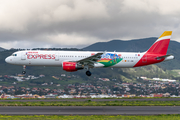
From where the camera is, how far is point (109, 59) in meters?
53.0

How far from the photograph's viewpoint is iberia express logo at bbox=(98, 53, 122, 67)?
52.8 m

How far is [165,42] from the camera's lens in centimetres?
5812

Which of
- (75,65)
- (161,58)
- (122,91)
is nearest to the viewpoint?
(75,65)

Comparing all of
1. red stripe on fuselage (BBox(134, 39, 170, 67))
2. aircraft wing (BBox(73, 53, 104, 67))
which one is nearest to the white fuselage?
aircraft wing (BBox(73, 53, 104, 67))

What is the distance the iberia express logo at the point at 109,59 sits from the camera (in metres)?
52.8

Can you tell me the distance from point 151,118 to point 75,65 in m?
23.6

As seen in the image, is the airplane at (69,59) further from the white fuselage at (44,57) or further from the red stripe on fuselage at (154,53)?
the red stripe on fuselage at (154,53)

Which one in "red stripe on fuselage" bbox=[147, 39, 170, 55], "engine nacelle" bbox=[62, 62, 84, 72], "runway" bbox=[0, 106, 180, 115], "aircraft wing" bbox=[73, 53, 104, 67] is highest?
"red stripe on fuselage" bbox=[147, 39, 170, 55]

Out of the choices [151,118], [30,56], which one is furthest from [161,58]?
[30,56]

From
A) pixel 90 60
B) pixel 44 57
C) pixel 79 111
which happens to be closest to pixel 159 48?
pixel 90 60

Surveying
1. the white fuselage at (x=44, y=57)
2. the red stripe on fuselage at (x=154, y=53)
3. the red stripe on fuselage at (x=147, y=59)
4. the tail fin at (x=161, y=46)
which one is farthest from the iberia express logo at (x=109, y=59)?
the tail fin at (x=161, y=46)

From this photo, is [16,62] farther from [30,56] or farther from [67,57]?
[67,57]

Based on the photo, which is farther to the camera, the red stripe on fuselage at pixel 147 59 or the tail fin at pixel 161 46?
the tail fin at pixel 161 46

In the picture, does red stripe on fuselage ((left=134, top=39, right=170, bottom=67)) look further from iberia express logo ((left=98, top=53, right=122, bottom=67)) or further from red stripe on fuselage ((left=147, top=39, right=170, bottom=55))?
iberia express logo ((left=98, top=53, right=122, bottom=67))
